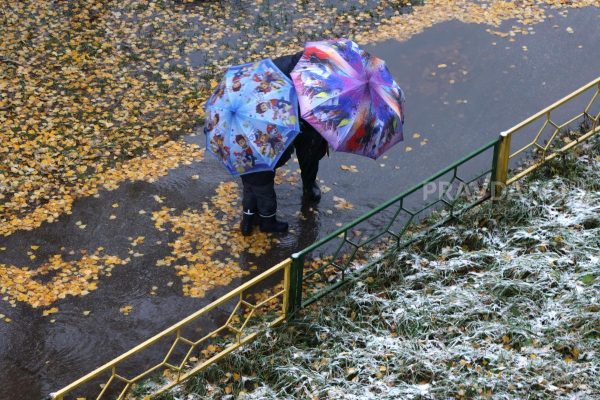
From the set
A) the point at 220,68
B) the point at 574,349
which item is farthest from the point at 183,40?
the point at 574,349

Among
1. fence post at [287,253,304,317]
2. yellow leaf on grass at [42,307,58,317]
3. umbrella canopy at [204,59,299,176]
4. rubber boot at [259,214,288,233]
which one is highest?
umbrella canopy at [204,59,299,176]

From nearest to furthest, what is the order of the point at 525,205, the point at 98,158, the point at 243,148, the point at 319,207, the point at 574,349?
1. the point at 574,349
2. the point at 243,148
3. the point at 525,205
4. the point at 319,207
5. the point at 98,158

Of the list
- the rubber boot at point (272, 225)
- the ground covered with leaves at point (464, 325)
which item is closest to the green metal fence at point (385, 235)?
the ground covered with leaves at point (464, 325)

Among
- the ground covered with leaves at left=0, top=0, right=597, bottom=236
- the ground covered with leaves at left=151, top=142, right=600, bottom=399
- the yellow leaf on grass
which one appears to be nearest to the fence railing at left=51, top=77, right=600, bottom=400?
the ground covered with leaves at left=151, top=142, right=600, bottom=399

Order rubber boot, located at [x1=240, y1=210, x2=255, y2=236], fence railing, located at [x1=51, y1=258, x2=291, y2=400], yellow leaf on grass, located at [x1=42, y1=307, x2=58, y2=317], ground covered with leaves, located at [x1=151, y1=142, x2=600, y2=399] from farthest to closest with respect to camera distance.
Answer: rubber boot, located at [x1=240, y1=210, x2=255, y2=236], yellow leaf on grass, located at [x1=42, y1=307, x2=58, y2=317], fence railing, located at [x1=51, y1=258, x2=291, y2=400], ground covered with leaves, located at [x1=151, y1=142, x2=600, y2=399]

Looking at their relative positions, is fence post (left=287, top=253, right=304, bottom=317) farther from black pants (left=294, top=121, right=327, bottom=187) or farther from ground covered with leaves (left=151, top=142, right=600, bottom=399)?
black pants (left=294, top=121, right=327, bottom=187)

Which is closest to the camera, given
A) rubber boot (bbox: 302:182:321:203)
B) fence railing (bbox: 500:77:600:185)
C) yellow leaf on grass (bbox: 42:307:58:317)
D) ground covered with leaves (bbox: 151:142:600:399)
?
ground covered with leaves (bbox: 151:142:600:399)

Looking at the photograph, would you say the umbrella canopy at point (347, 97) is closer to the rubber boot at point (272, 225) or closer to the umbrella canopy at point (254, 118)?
the umbrella canopy at point (254, 118)

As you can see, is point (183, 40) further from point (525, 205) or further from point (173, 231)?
point (525, 205)

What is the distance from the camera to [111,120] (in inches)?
406

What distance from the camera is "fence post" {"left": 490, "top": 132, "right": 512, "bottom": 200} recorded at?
8.05 m

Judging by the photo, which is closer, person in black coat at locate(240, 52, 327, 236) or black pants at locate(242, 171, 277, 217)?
person in black coat at locate(240, 52, 327, 236)

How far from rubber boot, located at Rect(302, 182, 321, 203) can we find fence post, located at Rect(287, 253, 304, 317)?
1.92 metres

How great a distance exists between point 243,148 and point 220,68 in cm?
398
